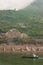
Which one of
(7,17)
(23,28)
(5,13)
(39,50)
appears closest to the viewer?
(39,50)

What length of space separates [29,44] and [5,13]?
273 feet

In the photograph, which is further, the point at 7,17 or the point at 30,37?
the point at 7,17

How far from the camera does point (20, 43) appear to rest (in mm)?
111938

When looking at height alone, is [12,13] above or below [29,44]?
above

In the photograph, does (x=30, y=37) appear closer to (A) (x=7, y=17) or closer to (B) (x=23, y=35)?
(B) (x=23, y=35)

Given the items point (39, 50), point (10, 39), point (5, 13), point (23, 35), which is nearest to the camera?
point (39, 50)

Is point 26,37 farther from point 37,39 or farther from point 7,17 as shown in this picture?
point 7,17

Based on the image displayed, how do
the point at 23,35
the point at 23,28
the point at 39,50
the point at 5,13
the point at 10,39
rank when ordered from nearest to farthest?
the point at 39,50 → the point at 10,39 → the point at 23,35 → the point at 23,28 → the point at 5,13

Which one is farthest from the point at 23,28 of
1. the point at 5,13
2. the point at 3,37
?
the point at 5,13

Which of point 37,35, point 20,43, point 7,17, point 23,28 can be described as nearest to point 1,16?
point 7,17

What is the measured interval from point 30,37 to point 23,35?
3.22 meters

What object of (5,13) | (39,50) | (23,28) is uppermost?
(5,13)

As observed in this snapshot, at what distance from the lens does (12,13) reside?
194375 mm

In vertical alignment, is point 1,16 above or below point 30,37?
above
